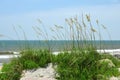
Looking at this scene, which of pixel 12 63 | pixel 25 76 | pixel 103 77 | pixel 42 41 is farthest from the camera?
pixel 42 41

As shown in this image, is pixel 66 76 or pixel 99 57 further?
pixel 99 57

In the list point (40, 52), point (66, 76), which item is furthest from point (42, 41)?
point (66, 76)

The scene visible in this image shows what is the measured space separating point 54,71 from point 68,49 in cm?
118

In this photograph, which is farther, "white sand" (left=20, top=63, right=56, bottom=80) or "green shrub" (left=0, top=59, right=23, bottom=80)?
"green shrub" (left=0, top=59, right=23, bottom=80)

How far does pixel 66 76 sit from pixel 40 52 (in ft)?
3.73

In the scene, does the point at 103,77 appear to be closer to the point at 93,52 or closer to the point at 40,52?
the point at 93,52

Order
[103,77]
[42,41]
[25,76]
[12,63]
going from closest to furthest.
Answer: [103,77] → [25,76] → [12,63] → [42,41]

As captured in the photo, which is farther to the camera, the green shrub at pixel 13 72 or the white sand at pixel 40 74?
the green shrub at pixel 13 72

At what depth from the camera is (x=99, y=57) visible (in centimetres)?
769

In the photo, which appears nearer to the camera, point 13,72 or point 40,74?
point 40,74

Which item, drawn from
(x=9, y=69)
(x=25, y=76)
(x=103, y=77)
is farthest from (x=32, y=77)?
(x=103, y=77)

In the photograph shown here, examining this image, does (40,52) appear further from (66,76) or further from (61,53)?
A: (66,76)

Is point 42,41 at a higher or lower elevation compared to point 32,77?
higher

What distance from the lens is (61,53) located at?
305 inches
